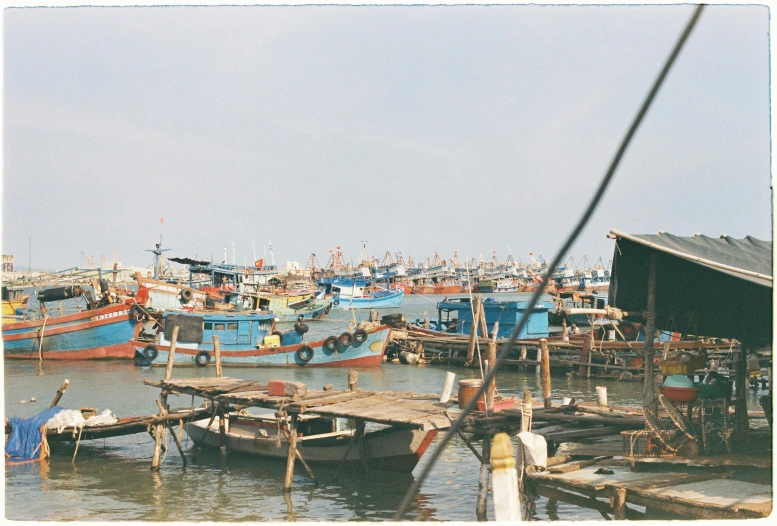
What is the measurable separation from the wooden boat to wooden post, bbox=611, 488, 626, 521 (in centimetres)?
545

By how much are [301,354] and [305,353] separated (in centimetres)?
19

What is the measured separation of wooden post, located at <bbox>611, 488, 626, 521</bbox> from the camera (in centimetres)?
873

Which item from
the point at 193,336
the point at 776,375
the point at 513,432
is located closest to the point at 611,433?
the point at 513,432

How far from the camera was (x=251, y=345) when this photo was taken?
35.5 metres

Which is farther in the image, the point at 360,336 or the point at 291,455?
the point at 360,336

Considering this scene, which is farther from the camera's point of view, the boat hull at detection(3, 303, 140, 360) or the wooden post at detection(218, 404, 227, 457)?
the boat hull at detection(3, 303, 140, 360)

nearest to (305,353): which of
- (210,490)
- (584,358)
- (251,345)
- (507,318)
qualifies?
(251,345)

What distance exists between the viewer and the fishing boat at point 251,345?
112 feet

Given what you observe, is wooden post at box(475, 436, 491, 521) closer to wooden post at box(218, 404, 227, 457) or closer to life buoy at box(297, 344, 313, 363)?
wooden post at box(218, 404, 227, 457)

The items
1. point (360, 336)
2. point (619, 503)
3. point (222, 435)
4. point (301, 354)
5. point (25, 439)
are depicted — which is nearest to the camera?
point (619, 503)

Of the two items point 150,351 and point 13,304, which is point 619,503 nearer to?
point 150,351

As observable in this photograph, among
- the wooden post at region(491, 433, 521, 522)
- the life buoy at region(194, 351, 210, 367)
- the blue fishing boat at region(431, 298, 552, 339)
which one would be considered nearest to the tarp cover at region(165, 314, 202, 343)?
the life buoy at region(194, 351, 210, 367)

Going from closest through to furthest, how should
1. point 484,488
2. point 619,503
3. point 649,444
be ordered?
point 619,503
point 649,444
point 484,488

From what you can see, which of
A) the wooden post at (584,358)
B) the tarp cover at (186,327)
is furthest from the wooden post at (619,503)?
the tarp cover at (186,327)
